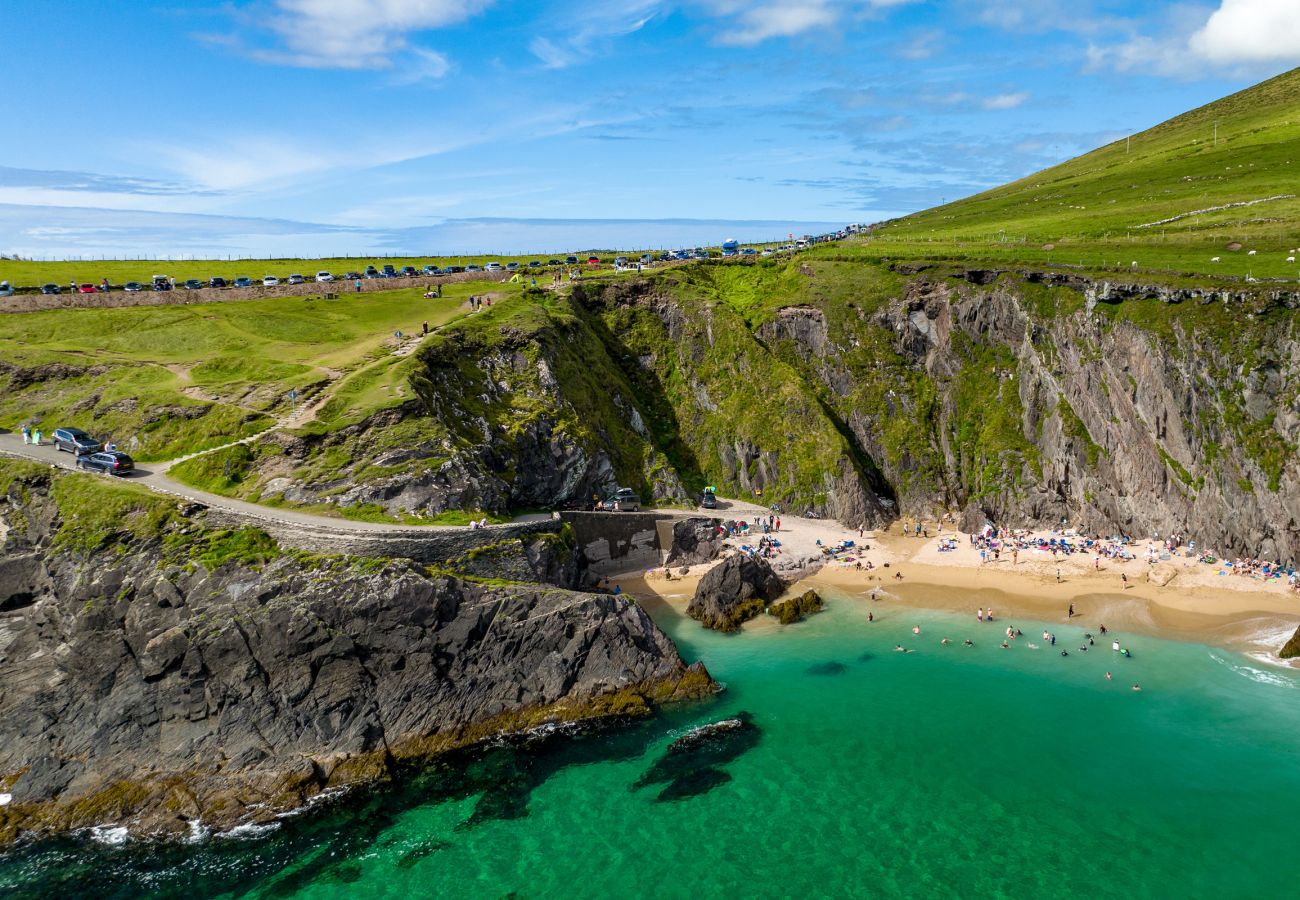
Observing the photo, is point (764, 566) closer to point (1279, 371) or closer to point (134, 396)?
point (1279, 371)

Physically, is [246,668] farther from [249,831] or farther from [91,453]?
[91,453]

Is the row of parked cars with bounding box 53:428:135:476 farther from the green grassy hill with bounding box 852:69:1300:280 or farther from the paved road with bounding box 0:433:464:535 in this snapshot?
the green grassy hill with bounding box 852:69:1300:280

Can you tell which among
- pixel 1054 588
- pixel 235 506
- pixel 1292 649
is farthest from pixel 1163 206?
pixel 235 506

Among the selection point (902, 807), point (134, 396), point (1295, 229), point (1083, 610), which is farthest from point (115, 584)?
point (1295, 229)

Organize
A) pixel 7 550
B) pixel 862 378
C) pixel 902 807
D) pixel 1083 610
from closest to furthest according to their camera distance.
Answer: pixel 902 807 → pixel 7 550 → pixel 1083 610 → pixel 862 378

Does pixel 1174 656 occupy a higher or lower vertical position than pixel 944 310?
lower

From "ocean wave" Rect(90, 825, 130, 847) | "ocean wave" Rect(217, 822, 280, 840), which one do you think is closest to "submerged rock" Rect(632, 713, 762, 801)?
"ocean wave" Rect(217, 822, 280, 840)

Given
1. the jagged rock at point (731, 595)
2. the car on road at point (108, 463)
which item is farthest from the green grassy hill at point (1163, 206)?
the car on road at point (108, 463)

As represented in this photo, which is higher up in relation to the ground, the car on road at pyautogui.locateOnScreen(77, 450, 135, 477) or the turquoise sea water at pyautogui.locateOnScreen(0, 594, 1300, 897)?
the car on road at pyautogui.locateOnScreen(77, 450, 135, 477)

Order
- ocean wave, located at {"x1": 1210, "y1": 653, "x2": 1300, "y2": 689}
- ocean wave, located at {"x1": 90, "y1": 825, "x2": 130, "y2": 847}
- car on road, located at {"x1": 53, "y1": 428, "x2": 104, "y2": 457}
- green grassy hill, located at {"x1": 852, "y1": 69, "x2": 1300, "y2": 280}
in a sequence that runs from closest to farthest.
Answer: ocean wave, located at {"x1": 90, "y1": 825, "x2": 130, "y2": 847}
ocean wave, located at {"x1": 1210, "y1": 653, "x2": 1300, "y2": 689}
car on road, located at {"x1": 53, "y1": 428, "x2": 104, "y2": 457}
green grassy hill, located at {"x1": 852, "y1": 69, "x2": 1300, "y2": 280}
